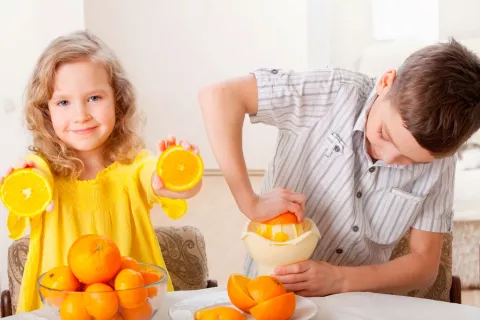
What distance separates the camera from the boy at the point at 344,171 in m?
1.68

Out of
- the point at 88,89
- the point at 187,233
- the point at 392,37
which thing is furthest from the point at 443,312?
the point at 392,37

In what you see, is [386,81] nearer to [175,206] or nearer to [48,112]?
[175,206]

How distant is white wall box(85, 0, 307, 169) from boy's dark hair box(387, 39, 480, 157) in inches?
171

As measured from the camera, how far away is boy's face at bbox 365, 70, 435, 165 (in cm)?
148

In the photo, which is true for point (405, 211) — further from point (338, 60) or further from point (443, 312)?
point (338, 60)

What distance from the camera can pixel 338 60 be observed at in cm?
555

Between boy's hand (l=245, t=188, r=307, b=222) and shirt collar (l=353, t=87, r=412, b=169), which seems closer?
boy's hand (l=245, t=188, r=307, b=222)

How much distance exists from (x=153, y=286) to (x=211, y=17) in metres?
4.75

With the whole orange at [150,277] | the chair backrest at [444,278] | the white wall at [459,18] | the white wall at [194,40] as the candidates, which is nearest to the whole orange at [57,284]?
the whole orange at [150,277]

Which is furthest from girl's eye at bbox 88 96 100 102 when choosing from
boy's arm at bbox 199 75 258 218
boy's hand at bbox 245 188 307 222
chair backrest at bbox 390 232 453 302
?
chair backrest at bbox 390 232 453 302

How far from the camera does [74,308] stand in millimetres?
1117

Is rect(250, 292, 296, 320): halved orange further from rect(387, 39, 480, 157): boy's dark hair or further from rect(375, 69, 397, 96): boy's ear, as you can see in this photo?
rect(375, 69, 397, 96): boy's ear

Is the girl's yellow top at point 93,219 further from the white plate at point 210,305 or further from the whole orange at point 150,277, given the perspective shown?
the whole orange at point 150,277

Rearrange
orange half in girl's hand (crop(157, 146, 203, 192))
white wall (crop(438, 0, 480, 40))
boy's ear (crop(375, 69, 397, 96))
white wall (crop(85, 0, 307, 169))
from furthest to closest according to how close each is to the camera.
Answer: white wall (crop(85, 0, 307, 169))
white wall (crop(438, 0, 480, 40))
boy's ear (crop(375, 69, 397, 96))
orange half in girl's hand (crop(157, 146, 203, 192))
